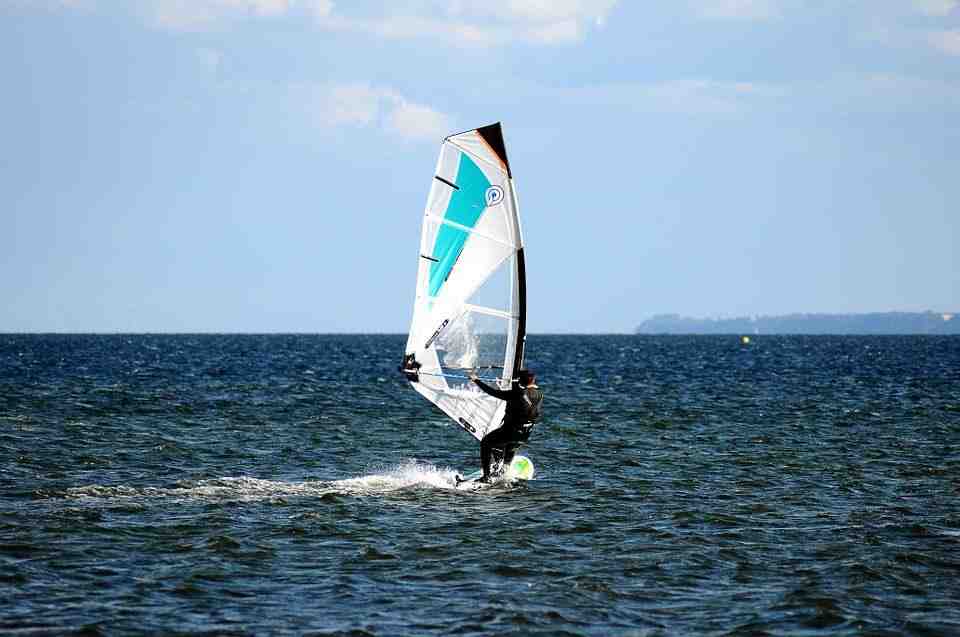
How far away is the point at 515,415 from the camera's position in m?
20.5

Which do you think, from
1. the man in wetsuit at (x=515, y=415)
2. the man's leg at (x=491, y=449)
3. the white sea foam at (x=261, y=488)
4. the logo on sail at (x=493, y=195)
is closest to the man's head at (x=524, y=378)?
the man in wetsuit at (x=515, y=415)

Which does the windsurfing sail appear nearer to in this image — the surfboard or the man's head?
the man's head

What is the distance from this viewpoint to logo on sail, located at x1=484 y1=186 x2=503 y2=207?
20.0 meters

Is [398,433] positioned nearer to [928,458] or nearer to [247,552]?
[928,458]

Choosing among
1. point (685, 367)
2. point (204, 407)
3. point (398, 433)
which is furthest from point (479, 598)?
point (685, 367)

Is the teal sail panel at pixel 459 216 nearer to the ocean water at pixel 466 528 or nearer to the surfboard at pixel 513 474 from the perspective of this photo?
the surfboard at pixel 513 474

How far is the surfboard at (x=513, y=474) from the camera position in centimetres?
2175

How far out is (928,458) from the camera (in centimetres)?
2658

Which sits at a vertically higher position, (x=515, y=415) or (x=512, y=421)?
(x=515, y=415)

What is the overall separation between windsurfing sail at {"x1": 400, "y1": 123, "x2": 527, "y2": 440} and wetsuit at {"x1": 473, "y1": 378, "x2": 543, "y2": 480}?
0.60 metres

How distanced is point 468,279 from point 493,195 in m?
1.54

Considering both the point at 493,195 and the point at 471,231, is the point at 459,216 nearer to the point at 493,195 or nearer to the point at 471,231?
the point at 471,231

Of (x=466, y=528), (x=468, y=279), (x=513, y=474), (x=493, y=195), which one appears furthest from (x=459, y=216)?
(x=466, y=528)

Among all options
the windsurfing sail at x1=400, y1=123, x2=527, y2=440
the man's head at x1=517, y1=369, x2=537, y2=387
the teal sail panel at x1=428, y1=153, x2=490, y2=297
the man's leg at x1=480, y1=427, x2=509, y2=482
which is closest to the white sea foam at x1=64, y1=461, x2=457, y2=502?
the man's leg at x1=480, y1=427, x2=509, y2=482
